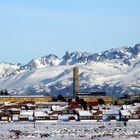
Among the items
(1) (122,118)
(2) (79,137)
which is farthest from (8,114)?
(2) (79,137)

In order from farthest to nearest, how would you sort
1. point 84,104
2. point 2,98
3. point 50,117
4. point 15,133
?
point 2,98 < point 84,104 < point 50,117 < point 15,133

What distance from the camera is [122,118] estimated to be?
316 ft

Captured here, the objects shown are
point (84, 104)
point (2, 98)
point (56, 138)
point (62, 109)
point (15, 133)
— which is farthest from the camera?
point (2, 98)

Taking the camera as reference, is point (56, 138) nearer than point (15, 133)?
Yes

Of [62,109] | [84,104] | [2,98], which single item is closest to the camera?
[62,109]

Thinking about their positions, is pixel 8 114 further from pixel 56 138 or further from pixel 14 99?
pixel 14 99

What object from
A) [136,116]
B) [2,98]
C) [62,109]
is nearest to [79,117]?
[136,116]

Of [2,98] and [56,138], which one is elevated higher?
[2,98]

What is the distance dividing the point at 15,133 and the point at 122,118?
3726 centimetres

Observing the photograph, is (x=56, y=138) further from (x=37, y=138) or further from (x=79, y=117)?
(x=79, y=117)

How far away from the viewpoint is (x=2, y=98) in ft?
569

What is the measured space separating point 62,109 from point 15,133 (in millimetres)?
57284

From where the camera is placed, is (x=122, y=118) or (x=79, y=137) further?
(x=122, y=118)

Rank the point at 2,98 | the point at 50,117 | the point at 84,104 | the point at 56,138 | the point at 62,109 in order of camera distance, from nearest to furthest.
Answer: the point at 56,138, the point at 50,117, the point at 62,109, the point at 84,104, the point at 2,98
